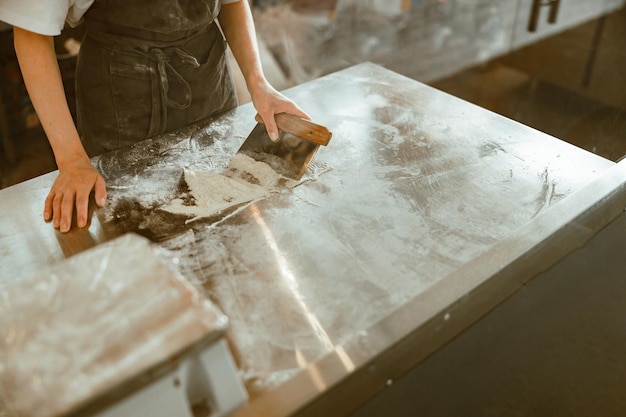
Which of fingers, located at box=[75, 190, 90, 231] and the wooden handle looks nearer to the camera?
fingers, located at box=[75, 190, 90, 231]

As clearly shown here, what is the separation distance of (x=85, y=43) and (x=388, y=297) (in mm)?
1068

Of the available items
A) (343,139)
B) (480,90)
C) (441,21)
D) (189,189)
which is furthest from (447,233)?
(441,21)

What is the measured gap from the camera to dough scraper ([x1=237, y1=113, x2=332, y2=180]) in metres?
1.20

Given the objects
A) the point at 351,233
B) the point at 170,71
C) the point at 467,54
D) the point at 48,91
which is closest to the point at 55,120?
the point at 48,91

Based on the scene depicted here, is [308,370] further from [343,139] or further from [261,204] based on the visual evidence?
[343,139]

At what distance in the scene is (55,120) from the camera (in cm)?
116

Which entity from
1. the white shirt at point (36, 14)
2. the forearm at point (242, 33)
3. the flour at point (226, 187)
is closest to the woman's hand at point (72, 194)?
the flour at point (226, 187)

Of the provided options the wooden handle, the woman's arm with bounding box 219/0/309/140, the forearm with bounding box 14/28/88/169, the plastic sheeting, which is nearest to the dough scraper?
the wooden handle

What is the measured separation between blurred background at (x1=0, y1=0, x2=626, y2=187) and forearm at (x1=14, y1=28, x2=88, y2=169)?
1.74m

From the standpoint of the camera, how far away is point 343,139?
4.44ft

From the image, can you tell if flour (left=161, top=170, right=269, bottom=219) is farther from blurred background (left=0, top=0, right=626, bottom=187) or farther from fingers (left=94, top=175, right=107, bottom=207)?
blurred background (left=0, top=0, right=626, bottom=187)

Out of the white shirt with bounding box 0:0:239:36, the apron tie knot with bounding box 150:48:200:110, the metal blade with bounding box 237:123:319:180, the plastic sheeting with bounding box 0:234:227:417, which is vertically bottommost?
the metal blade with bounding box 237:123:319:180

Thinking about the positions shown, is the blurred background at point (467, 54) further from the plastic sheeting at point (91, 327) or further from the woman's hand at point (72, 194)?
the plastic sheeting at point (91, 327)

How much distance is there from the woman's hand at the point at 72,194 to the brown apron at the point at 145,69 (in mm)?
299
